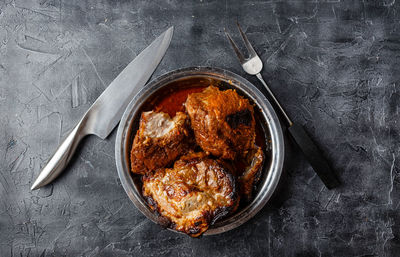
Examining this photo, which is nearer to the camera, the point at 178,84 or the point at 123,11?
the point at 178,84

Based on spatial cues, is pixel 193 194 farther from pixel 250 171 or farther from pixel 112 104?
pixel 112 104

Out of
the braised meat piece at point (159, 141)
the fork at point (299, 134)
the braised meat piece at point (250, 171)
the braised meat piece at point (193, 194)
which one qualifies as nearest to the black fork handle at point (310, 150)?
the fork at point (299, 134)

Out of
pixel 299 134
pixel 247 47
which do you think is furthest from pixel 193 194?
pixel 247 47

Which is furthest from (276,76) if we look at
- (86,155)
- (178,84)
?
(86,155)

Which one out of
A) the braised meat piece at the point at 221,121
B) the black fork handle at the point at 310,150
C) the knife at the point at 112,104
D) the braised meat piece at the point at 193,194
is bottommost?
the black fork handle at the point at 310,150

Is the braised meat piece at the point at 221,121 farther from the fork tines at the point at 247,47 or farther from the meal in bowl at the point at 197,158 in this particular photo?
the fork tines at the point at 247,47

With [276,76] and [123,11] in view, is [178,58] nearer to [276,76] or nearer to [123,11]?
[123,11]
